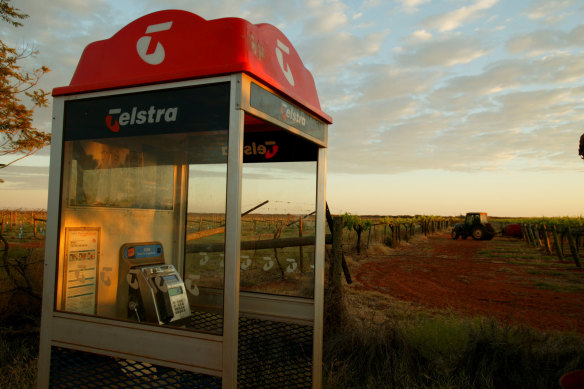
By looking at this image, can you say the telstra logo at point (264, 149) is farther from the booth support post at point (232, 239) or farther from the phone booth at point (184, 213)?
the booth support post at point (232, 239)

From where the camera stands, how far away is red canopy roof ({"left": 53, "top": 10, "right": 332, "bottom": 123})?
2271 millimetres

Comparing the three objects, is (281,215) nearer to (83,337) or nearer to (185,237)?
(185,237)

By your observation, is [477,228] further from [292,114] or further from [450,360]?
[292,114]

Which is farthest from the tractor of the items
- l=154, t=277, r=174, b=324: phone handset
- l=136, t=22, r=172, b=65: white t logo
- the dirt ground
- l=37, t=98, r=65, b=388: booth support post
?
l=37, t=98, r=65, b=388: booth support post

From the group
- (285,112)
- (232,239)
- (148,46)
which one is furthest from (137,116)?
(232,239)

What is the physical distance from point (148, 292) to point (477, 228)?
1309 inches

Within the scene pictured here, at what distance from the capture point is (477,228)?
108ft

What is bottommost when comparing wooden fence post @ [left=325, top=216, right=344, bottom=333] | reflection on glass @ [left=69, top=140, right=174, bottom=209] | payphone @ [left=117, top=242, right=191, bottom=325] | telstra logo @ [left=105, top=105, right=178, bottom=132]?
wooden fence post @ [left=325, top=216, right=344, bottom=333]

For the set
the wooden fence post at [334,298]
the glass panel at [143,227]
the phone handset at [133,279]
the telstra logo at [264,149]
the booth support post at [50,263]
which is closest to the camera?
the booth support post at [50,263]

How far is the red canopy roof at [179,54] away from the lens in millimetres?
2271

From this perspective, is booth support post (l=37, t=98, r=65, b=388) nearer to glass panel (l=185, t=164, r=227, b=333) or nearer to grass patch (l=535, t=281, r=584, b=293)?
glass panel (l=185, t=164, r=227, b=333)

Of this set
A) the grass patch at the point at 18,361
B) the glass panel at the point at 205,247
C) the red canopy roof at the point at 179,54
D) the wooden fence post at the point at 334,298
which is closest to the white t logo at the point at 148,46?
the red canopy roof at the point at 179,54

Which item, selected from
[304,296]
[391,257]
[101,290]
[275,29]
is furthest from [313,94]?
[391,257]

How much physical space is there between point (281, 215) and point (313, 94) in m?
1.12
